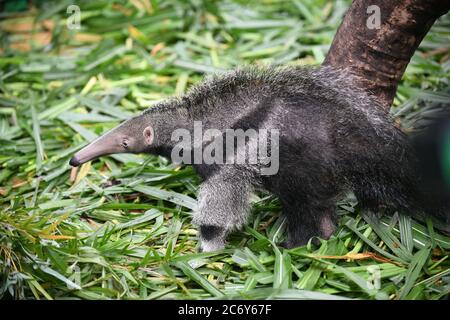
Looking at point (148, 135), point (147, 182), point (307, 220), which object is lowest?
point (147, 182)

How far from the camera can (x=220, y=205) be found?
431 cm

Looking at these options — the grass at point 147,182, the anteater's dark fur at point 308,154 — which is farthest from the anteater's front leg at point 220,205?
the grass at point 147,182

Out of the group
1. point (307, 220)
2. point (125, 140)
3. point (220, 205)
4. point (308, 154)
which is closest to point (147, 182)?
point (125, 140)

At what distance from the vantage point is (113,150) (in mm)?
4742

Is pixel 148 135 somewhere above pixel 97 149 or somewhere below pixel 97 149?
above

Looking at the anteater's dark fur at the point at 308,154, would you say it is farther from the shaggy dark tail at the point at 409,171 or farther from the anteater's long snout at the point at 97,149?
the anteater's long snout at the point at 97,149

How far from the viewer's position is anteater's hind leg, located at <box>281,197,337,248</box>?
4.30m

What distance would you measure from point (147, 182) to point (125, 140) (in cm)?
66

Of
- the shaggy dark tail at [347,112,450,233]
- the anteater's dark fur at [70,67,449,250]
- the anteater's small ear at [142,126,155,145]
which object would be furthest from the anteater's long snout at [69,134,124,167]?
the shaggy dark tail at [347,112,450,233]

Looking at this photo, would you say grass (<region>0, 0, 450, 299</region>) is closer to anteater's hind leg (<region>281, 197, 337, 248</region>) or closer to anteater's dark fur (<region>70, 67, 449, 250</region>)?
anteater's hind leg (<region>281, 197, 337, 248</region>)

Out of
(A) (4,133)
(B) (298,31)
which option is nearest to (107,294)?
(A) (4,133)

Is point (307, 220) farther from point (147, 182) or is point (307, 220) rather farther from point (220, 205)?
point (147, 182)
